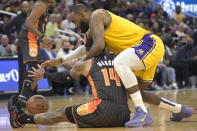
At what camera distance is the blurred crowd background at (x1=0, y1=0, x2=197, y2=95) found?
10.1 meters

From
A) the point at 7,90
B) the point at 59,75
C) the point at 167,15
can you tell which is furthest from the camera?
the point at 167,15

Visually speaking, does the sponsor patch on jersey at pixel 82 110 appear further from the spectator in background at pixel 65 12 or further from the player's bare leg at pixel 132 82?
the spectator in background at pixel 65 12

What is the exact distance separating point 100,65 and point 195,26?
1305 cm

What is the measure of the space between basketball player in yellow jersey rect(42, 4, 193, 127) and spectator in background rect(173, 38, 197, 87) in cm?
794

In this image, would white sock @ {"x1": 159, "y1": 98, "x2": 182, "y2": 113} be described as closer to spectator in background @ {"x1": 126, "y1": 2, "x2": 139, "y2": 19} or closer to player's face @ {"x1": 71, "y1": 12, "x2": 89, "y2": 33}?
player's face @ {"x1": 71, "y1": 12, "x2": 89, "y2": 33}

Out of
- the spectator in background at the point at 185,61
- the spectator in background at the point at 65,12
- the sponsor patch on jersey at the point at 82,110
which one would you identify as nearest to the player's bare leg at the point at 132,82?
the sponsor patch on jersey at the point at 82,110

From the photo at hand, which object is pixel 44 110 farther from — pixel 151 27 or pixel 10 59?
pixel 151 27

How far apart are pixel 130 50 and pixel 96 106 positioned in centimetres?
76

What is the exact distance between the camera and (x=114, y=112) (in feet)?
12.7

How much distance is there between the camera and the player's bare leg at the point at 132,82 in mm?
3912

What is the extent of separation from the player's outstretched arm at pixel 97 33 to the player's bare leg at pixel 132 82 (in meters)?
0.22

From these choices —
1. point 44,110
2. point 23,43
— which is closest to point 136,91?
point 44,110

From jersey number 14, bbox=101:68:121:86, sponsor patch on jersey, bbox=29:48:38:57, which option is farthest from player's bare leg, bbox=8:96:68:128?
sponsor patch on jersey, bbox=29:48:38:57

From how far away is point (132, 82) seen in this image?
404 cm
